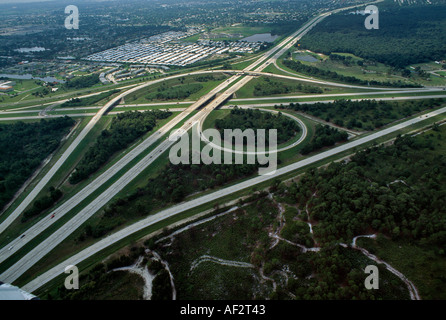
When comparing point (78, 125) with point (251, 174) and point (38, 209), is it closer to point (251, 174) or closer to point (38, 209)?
point (38, 209)

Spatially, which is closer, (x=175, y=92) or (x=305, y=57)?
(x=175, y=92)

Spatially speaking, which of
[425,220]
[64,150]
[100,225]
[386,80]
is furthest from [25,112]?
[386,80]

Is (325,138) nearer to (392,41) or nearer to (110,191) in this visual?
(110,191)

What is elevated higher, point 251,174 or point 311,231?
point 251,174

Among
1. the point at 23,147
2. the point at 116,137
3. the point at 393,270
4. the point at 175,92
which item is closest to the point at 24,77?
the point at 23,147

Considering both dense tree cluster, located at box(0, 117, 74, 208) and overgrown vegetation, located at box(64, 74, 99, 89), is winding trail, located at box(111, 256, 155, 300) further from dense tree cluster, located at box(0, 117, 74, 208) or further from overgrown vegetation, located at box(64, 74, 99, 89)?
overgrown vegetation, located at box(64, 74, 99, 89)

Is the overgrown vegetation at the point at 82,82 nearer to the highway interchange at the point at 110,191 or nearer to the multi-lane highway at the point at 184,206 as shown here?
the highway interchange at the point at 110,191

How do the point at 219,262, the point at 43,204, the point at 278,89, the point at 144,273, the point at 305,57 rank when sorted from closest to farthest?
the point at 144,273 → the point at 219,262 → the point at 43,204 → the point at 278,89 → the point at 305,57
